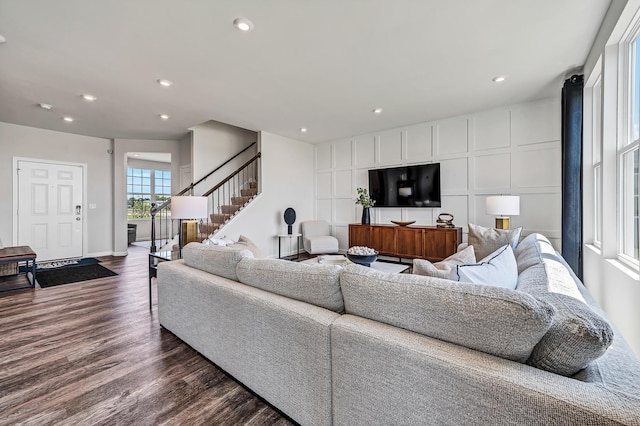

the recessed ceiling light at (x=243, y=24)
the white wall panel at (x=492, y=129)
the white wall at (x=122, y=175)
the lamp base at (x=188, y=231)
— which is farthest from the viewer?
the white wall at (x=122, y=175)

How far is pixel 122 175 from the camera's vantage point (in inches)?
247

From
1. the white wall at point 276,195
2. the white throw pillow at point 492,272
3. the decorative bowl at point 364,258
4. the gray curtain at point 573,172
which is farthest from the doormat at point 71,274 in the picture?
the gray curtain at point 573,172

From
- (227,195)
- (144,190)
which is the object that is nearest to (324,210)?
(227,195)

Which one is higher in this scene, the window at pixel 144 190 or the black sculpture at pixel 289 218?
the window at pixel 144 190

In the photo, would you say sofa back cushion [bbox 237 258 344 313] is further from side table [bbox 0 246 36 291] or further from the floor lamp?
side table [bbox 0 246 36 291]

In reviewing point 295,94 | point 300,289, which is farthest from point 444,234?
point 300,289

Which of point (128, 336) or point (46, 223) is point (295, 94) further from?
point (46, 223)

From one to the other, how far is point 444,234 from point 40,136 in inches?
298

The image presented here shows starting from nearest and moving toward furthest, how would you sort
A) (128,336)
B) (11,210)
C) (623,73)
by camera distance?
1. (623,73)
2. (128,336)
3. (11,210)

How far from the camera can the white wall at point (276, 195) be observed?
218 inches

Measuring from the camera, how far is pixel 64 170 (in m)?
5.69

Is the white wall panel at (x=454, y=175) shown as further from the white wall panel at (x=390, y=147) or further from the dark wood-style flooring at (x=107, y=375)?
the dark wood-style flooring at (x=107, y=375)

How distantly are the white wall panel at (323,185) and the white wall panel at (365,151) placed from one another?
849 millimetres

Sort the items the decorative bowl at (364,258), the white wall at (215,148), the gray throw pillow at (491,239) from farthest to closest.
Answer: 1. the white wall at (215,148)
2. the decorative bowl at (364,258)
3. the gray throw pillow at (491,239)
